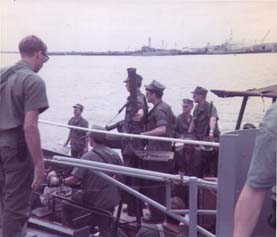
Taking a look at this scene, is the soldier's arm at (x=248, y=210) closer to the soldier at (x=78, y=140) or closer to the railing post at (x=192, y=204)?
the railing post at (x=192, y=204)

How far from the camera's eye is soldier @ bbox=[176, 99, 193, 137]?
18.9 ft

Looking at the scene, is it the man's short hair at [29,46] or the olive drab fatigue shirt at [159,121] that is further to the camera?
the olive drab fatigue shirt at [159,121]

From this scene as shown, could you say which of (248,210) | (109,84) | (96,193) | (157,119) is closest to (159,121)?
(157,119)

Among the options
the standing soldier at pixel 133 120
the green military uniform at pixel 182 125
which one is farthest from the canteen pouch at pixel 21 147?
the green military uniform at pixel 182 125

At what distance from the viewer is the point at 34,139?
226 centimetres

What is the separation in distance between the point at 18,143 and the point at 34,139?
132 mm

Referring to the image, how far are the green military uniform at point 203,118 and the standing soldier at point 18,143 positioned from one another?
331cm

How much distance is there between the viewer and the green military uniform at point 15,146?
7.55 ft

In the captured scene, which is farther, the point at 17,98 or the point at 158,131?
the point at 158,131

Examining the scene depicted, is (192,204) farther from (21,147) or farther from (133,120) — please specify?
(133,120)

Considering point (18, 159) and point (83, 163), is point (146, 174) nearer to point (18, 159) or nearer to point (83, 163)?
point (83, 163)

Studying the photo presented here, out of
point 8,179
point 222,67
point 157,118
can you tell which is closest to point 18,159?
point 8,179

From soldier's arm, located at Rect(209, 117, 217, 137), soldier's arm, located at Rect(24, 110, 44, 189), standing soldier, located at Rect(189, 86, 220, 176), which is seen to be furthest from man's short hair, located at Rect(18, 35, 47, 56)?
soldier's arm, located at Rect(209, 117, 217, 137)

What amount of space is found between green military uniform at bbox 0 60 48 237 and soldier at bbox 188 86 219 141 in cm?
316
